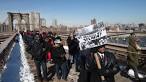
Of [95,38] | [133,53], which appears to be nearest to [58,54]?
[133,53]

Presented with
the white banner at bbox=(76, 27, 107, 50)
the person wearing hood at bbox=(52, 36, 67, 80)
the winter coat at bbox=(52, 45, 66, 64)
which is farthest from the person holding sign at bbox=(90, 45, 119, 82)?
the winter coat at bbox=(52, 45, 66, 64)

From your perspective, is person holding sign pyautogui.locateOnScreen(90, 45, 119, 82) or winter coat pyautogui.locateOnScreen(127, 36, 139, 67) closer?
person holding sign pyautogui.locateOnScreen(90, 45, 119, 82)

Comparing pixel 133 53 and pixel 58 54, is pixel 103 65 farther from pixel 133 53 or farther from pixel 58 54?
pixel 133 53

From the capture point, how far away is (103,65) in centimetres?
612

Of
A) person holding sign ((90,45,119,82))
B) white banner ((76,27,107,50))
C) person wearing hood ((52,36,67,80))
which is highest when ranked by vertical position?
white banner ((76,27,107,50))

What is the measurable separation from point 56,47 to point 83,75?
6436 mm

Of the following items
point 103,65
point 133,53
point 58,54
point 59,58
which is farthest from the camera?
point 133,53

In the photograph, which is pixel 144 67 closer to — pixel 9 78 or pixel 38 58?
pixel 38 58

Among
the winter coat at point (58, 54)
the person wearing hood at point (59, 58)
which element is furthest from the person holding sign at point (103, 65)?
the winter coat at point (58, 54)

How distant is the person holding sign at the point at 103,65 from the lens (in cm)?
609

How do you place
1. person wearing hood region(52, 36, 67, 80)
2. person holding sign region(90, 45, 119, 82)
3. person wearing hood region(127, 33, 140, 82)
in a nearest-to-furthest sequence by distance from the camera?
person holding sign region(90, 45, 119, 82) → person wearing hood region(52, 36, 67, 80) → person wearing hood region(127, 33, 140, 82)

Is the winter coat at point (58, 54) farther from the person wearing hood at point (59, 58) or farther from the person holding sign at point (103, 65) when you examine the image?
the person holding sign at point (103, 65)

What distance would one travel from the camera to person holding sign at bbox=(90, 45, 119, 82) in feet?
20.0

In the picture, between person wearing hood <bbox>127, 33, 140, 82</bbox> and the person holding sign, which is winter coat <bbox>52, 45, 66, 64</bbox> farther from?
the person holding sign
